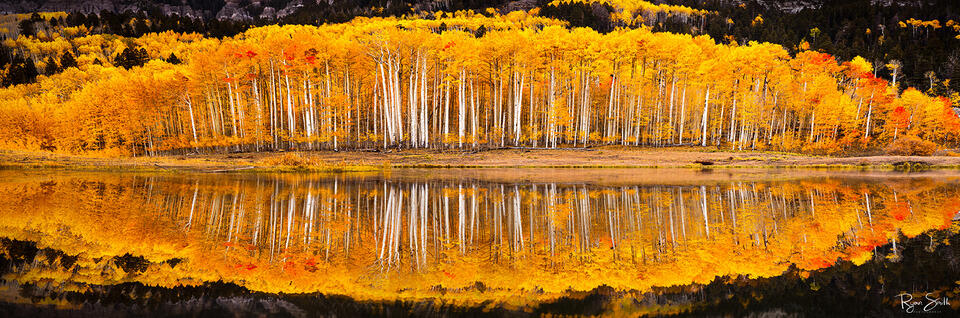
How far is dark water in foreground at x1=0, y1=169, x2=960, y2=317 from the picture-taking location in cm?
750

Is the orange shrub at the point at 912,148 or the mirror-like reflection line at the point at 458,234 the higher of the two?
the mirror-like reflection line at the point at 458,234

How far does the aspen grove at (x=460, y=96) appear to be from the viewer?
48625 mm

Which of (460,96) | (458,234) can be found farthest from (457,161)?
(458,234)

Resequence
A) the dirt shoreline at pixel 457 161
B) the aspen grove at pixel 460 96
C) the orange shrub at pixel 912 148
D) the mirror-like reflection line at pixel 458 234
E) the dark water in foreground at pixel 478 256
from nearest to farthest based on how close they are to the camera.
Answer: the dark water in foreground at pixel 478 256, the mirror-like reflection line at pixel 458 234, the dirt shoreline at pixel 457 161, the aspen grove at pixel 460 96, the orange shrub at pixel 912 148

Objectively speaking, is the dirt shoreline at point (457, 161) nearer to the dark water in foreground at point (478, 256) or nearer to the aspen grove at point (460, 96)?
the aspen grove at point (460, 96)

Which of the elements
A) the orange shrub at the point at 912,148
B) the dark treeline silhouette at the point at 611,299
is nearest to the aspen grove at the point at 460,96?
the orange shrub at the point at 912,148

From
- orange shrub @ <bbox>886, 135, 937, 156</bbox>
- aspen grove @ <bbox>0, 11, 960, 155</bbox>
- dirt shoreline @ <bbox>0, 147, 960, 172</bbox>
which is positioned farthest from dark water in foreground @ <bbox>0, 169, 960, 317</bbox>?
orange shrub @ <bbox>886, 135, 937, 156</bbox>

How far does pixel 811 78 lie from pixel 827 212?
1920 inches

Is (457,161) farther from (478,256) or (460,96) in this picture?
(478,256)

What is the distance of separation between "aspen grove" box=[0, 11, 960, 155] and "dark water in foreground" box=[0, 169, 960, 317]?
3014 cm

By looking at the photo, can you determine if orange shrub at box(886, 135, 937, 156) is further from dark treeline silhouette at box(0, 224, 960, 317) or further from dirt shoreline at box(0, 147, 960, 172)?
dark treeline silhouette at box(0, 224, 960, 317)

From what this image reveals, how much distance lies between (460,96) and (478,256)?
3775cm

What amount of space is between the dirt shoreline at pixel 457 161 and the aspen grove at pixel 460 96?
3554 mm

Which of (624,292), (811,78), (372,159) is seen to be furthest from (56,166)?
(811,78)
